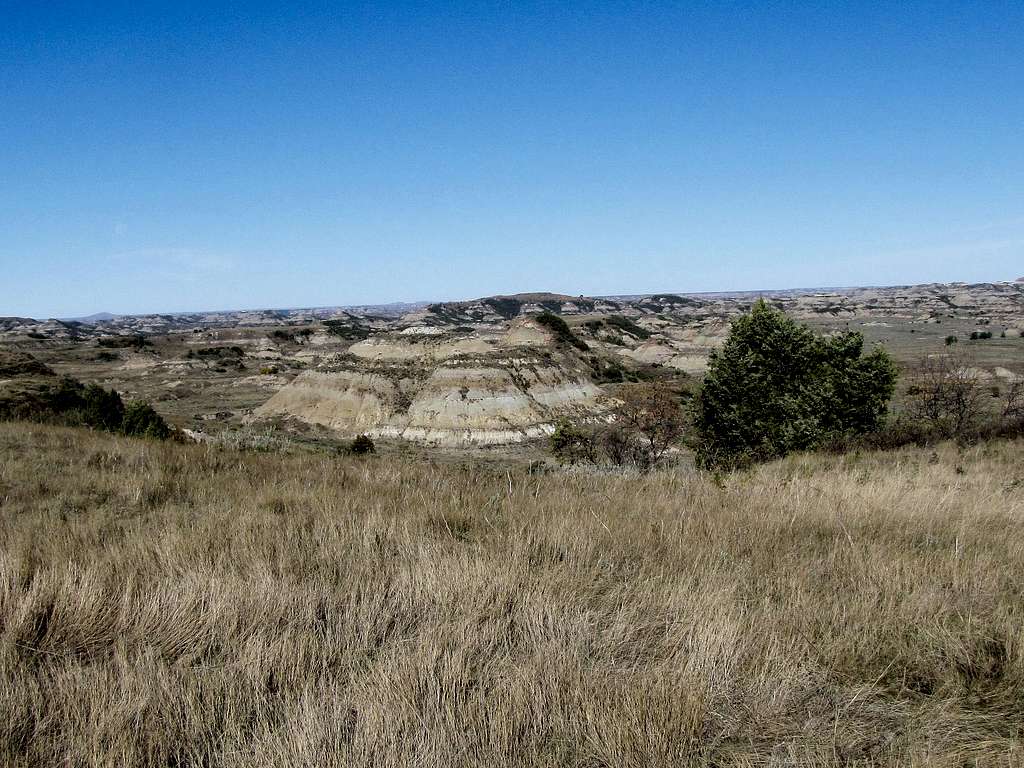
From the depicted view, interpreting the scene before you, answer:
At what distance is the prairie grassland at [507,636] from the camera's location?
6.82 feet

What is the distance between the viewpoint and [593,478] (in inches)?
304

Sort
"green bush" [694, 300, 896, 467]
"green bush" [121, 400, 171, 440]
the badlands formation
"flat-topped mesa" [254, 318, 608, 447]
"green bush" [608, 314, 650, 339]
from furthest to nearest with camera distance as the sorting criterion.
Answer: "green bush" [608, 314, 650, 339], the badlands formation, "flat-topped mesa" [254, 318, 608, 447], "green bush" [694, 300, 896, 467], "green bush" [121, 400, 171, 440]

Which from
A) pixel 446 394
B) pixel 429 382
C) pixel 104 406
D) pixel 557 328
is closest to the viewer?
pixel 104 406

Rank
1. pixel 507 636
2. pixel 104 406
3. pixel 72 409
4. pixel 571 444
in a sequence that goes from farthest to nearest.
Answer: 1. pixel 571 444
2. pixel 104 406
3. pixel 72 409
4. pixel 507 636

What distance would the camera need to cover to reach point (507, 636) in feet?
9.45

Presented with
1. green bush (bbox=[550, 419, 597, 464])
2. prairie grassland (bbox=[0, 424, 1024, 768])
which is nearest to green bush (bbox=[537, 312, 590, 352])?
green bush (bbox=[550, 419, 597, 464])

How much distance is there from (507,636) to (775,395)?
24097mm

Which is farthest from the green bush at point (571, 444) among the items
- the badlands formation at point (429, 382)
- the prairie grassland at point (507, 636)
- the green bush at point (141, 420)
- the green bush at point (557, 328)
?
the green bush at point (557, 328)

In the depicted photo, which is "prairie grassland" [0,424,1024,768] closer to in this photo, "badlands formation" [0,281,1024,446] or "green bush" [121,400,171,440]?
"badlands formation" [0,281,1024,446]

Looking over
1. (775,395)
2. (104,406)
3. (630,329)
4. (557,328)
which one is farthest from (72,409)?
(630,329)

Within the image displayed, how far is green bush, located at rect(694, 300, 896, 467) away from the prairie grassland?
19367mm

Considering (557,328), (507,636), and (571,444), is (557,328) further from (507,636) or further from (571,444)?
(507,636)

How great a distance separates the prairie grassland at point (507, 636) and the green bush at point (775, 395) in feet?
63.5

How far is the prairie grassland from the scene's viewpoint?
2.08 metres
